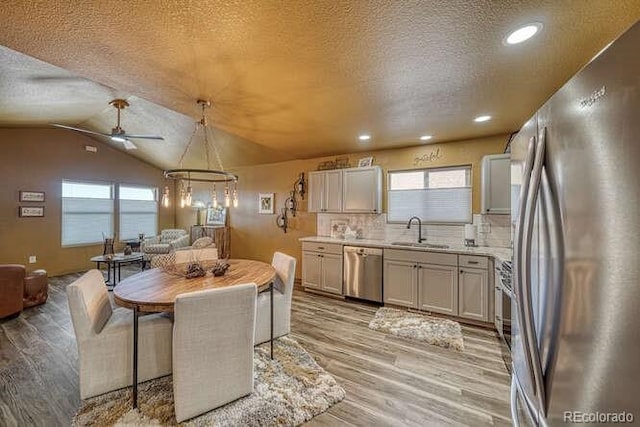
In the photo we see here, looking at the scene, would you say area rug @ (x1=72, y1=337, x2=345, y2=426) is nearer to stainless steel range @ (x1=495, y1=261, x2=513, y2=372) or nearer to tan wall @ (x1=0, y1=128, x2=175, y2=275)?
stainless steel range @ (x1=495, y1=261, x2=513, y2=372)

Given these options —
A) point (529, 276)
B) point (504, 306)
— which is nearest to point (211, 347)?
point (529, 276)

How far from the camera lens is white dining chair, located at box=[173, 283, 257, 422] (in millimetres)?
1652

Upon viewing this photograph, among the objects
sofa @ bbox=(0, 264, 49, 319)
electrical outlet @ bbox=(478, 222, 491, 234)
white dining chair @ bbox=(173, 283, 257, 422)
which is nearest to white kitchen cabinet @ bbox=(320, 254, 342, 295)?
electrical outlet @ bbox=(478, 222, 491, 234)

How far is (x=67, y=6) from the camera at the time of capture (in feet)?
4.51

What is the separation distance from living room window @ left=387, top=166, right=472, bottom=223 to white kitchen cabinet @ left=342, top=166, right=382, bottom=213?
29 centimetres

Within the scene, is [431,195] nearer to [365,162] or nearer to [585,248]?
[365,162]

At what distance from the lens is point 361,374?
7.45 ft

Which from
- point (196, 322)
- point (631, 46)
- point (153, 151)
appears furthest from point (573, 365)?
point (153, 151)

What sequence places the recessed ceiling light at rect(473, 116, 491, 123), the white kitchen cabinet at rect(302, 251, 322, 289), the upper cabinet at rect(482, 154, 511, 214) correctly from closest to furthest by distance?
the recessed ceiling light at rect(473, 116, 491, 123), the upper cabinet at rect(482, 154, 511, 214), the white kitchen cabinet at rect(302, 251, 322, 289)

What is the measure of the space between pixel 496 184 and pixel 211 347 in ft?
11.7

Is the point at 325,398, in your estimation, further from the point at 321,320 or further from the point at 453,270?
the point at 453,270

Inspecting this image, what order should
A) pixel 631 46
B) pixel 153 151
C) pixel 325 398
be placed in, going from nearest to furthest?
pixel 631 46
pixel 325 398
pixel 153 151

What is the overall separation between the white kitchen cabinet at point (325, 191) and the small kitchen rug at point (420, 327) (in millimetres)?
1865

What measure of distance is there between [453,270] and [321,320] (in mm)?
1797
